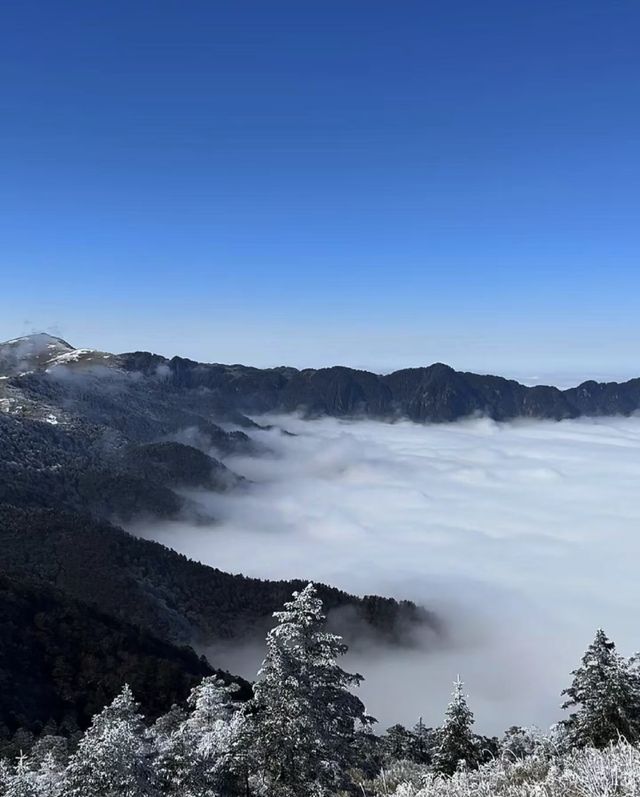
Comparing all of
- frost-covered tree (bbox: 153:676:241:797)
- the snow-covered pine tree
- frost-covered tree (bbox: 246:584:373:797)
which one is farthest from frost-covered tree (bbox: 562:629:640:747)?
frost-covered tree (bbox: 153:676:241:797)

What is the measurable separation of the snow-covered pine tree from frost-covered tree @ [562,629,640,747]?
17.5ft

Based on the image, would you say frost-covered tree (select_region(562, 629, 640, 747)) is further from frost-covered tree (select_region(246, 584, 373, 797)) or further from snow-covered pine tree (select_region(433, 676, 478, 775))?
frost-covered tree (select_region(246, 584, 373, 797))

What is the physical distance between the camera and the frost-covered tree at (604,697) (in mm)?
28828

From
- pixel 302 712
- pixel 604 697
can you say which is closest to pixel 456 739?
pixel 604 697

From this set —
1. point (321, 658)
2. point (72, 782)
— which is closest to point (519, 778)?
point (321, 658)

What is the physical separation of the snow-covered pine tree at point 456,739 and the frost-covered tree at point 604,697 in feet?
17.5

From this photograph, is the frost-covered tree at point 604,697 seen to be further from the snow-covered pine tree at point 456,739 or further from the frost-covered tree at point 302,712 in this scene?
the frost-covered tree at point 302,712

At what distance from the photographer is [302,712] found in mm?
19359

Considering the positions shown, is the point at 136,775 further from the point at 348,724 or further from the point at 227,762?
the point at 348,724

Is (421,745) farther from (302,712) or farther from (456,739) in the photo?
(302,712)

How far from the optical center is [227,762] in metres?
20.9

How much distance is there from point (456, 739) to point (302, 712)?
15.5 m

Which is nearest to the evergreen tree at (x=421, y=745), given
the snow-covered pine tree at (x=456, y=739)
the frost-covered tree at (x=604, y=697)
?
the snow-covered pine tree at (x=456, y=739)

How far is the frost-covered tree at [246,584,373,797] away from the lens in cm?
1930
